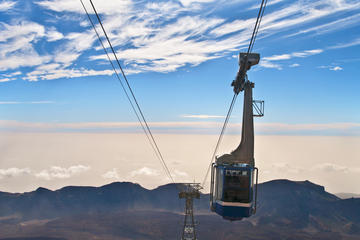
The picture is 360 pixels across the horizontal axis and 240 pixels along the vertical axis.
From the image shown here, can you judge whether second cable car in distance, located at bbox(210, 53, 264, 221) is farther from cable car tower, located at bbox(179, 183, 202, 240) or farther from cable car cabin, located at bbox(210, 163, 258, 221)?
cable car tower, located at bbox(179, 183, 202, 240)

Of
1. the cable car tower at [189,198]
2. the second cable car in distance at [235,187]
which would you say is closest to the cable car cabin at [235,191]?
the second cable car in distance at [235,187]

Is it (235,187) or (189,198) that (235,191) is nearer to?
(235,187)

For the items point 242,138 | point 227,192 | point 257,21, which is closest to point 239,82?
point 242,138

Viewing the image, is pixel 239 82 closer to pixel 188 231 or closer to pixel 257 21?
pixel 257 21

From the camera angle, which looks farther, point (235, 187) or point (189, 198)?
point (189, 198)

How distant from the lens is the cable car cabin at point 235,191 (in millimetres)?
23234

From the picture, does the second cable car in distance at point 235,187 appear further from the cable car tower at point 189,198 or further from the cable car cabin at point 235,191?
the cable car tower at point 189,198

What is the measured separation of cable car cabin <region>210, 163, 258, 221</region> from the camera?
76.2 feet

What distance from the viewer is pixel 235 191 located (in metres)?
23.4

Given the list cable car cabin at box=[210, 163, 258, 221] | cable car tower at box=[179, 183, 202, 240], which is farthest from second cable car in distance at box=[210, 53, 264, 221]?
cable car tower at box=[179, 183, 202, 240]

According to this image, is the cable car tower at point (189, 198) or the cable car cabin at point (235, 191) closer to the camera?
the cable car cabin at point (235, 191)

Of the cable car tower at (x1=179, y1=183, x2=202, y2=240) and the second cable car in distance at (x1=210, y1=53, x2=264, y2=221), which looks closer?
the second cable car in distance at (x1=210, y1=53, x2=264, y2=221)

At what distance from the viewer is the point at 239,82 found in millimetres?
25781

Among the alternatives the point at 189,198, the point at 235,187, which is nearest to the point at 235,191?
the point at 235,187
